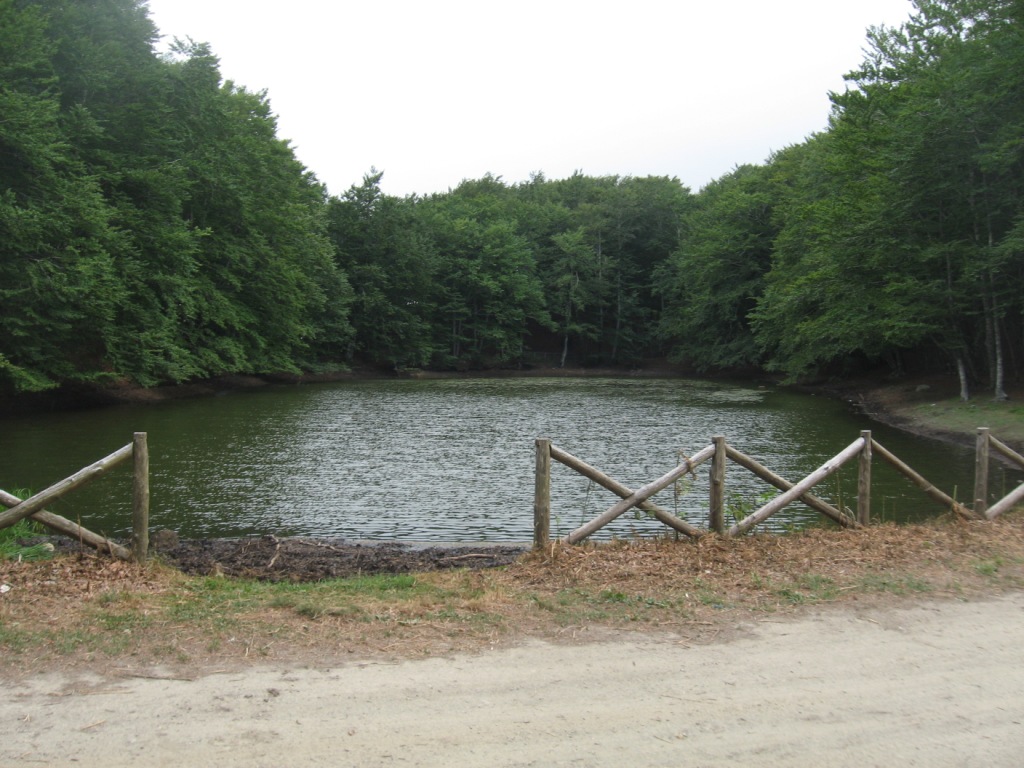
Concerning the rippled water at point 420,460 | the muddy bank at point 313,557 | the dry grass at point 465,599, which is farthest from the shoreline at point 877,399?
the muddy bank at point 313,557

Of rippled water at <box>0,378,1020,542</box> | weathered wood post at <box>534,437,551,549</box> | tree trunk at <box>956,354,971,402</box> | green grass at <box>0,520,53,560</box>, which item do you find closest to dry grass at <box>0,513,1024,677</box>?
weathered wood post at <box>534,437,551,549</box>

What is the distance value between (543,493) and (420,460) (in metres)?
11.0

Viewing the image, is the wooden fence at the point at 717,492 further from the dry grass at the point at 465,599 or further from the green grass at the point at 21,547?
the green grass at the point at 21,547

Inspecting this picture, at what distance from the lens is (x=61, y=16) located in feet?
102

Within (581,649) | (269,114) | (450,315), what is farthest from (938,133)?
(450,315)

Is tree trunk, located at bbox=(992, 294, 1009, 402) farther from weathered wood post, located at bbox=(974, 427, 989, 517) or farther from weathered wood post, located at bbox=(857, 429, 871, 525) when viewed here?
weathered wood post, located at bbox=(857, 429, 871, 525)

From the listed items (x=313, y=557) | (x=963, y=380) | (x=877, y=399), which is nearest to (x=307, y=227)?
(x=877, y=399)

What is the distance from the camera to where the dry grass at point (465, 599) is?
5.76m

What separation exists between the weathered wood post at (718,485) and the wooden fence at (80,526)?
233 inches

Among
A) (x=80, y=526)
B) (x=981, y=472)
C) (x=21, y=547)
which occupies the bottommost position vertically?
(x=21, y=547)

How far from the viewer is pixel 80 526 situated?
8.03 metres

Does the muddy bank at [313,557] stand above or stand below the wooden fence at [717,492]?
below

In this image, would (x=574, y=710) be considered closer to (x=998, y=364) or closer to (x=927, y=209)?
(x=998, y=364)

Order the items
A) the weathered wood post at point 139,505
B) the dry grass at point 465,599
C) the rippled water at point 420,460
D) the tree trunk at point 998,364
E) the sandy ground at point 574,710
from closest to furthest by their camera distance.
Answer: the sandy ground at point 574,710, the dry grass at point 465,599, the weathered wood post at point 139,505, the rippled water at point 420,460, the tree trunk at point 998,364
